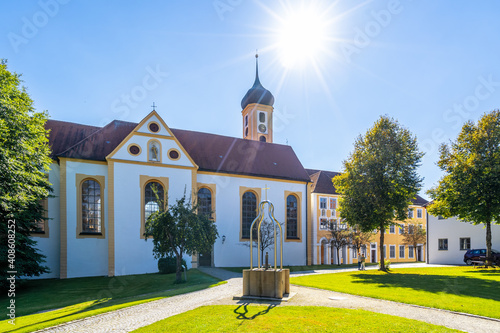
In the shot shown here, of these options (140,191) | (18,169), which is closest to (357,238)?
(140,191)

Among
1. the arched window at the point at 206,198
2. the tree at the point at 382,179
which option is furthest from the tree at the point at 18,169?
the tree at the point at 382,179

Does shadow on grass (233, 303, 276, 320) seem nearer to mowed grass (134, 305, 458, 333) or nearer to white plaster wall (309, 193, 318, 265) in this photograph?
mowed grass (134, 305, 458, 333)

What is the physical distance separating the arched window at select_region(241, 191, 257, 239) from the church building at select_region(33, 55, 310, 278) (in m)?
0.10

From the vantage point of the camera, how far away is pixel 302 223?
3678cm

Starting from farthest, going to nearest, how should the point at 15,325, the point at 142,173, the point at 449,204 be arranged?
1. the point at 142,173
2. the point at 449,204
3. the point at 15,325

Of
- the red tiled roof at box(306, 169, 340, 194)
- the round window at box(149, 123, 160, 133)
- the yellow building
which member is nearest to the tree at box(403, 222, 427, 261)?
the yellow building

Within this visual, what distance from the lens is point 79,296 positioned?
17.8 meters

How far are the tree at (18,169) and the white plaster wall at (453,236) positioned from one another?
37.1 meters

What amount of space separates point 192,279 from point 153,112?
14.9m

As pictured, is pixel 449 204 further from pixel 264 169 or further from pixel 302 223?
pixel 264 169

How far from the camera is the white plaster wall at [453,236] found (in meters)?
34.0

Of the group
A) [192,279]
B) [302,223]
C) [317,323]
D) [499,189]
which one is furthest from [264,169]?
[317,323]

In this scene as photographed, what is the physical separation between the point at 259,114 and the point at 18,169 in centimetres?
3455

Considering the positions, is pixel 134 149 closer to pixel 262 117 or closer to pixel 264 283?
pixel 264 283
